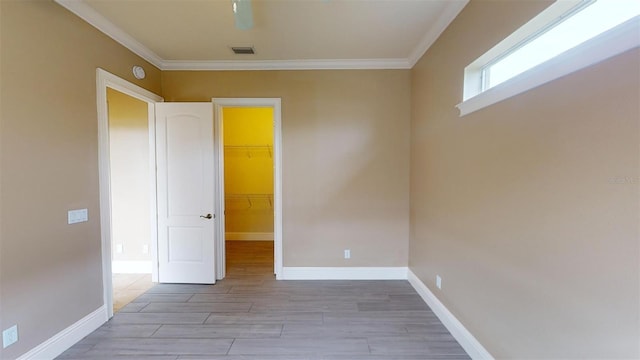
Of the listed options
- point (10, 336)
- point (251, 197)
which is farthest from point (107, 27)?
point (251, 197)

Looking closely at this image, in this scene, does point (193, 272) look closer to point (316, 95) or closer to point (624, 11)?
point (316, 95)

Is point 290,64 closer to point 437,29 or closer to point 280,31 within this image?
point 280,31

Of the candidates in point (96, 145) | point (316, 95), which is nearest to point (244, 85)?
point (316, 95)

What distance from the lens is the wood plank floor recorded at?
6.72 ft

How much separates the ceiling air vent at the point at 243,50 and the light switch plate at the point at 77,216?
219cm

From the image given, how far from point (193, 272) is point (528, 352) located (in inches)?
132

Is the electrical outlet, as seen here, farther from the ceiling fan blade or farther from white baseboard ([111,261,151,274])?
the ceiling fan blade

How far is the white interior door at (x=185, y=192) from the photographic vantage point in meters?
3.18

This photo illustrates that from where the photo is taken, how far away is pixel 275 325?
7.86 feet

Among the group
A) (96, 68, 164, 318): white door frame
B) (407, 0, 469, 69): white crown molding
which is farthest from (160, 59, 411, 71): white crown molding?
(96, 68, 164, 318): white door frame

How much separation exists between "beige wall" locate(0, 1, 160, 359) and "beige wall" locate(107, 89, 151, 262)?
1.16 meters

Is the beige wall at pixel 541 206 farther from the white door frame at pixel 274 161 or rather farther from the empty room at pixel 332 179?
the white door frame at pixel 274 161

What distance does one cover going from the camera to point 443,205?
95.2 inches

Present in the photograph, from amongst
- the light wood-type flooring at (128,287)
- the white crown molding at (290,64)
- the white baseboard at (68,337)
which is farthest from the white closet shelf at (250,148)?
the white baseboard at (68,337)
